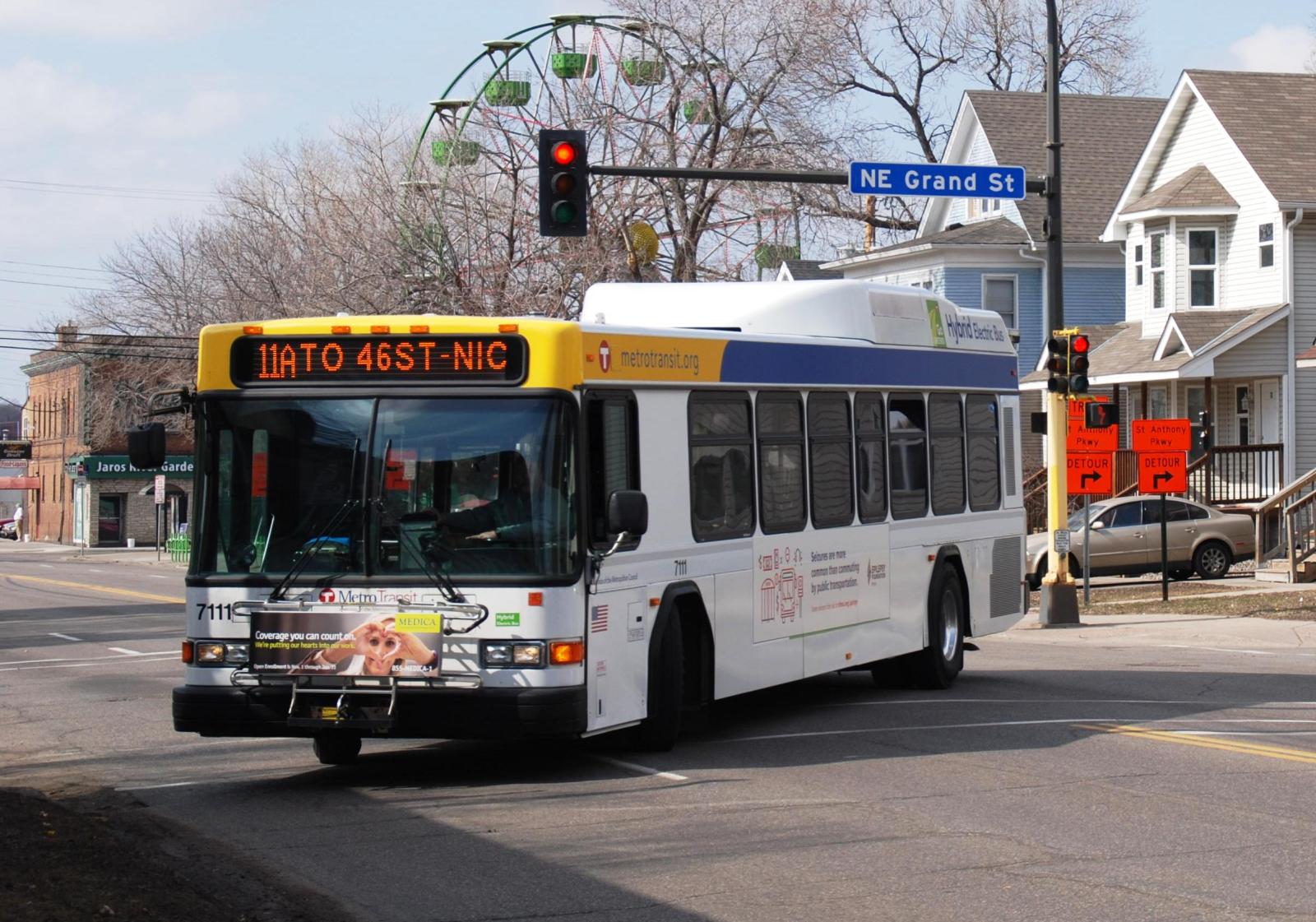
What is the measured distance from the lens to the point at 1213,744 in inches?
488

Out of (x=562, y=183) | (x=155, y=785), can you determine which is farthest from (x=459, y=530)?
(x=562, y=183)

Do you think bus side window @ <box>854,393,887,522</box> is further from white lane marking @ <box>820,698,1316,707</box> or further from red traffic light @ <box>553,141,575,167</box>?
red traffic light @ <box>553,141,575,167</box>

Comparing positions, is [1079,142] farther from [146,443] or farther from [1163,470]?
[146,443]

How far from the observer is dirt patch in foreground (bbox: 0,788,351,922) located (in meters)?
7.30

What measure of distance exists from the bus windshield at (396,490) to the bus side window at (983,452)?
22.5ft

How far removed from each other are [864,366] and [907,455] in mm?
1163

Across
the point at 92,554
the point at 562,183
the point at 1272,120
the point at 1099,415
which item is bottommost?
the point at 92,554

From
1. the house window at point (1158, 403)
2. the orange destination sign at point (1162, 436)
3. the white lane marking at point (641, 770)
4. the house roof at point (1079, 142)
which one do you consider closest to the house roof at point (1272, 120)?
the house roof at point (1079, 142)

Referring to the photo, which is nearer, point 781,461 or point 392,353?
point 392,353

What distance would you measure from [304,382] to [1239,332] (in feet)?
101

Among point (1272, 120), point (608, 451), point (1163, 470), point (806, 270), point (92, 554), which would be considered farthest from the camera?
point (92, 554)

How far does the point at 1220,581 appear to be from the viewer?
30.8 metres

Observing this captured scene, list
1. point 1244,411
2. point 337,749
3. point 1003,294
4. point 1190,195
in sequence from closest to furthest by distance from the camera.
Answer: point 337,749, point 1190,195, point 1244,411, point 1003,294

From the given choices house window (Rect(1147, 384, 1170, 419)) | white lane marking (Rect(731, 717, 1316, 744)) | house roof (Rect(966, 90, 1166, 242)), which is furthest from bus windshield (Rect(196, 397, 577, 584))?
house roof (Rect(966, 90, 1166, 242))
